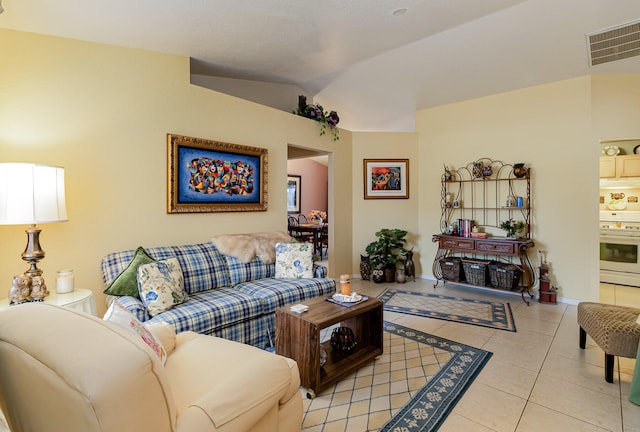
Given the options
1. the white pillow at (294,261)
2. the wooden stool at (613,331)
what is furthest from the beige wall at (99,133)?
the wooden stool at (613,331)

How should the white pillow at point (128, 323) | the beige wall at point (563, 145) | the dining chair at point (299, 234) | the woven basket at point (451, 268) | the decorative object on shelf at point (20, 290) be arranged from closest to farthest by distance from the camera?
the white pillow at point (128, 323)
the decorative object on shelf at point (20, 290)
the beige wall at point (563, 145)
the woven basket at point (451, 268)
the dining chair at point (299, 234)

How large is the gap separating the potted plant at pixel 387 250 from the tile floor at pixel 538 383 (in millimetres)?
1521

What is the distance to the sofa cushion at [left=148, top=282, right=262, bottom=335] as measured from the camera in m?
2.23

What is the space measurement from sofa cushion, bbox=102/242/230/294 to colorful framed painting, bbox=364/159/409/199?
117 inches

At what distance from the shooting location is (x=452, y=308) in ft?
12.4

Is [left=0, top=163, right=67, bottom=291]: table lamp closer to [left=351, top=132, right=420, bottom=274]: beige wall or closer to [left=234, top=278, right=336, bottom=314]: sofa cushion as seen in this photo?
[left=234, top=278, right=336, bottom=314]: sofa cushion

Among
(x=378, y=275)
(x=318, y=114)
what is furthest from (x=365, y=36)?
(x=378, y=275)

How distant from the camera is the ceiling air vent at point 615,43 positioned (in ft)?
10.0

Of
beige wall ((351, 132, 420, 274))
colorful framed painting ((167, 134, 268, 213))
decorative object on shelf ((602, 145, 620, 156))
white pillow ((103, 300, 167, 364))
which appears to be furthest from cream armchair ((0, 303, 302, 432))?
decorative object on shelf ((602, 145, 620, 156))

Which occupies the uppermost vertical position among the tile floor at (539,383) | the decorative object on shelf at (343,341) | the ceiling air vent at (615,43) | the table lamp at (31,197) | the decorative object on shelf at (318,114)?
the ceiling air vent at (615,43)

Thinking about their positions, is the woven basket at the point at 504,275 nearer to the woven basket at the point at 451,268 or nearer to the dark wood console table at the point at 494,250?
the dark wood console table at the point at 494,250

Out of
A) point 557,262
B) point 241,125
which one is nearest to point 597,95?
point 557,262

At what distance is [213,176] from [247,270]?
110cm

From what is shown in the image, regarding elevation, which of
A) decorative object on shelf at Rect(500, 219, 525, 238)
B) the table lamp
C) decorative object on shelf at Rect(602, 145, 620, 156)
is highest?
decorative object on shelf at Rect(602, 145, 620, 156)
